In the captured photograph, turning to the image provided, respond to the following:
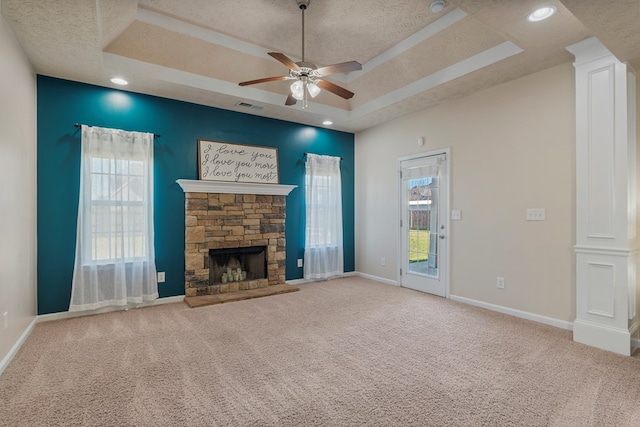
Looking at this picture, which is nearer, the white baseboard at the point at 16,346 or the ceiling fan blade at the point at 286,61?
the white baseboard at the point at 16,346

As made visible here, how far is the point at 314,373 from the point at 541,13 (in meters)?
3.36

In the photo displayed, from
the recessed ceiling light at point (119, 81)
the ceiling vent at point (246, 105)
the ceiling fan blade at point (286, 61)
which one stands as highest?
the recessed ceiling light at point (119, 81)

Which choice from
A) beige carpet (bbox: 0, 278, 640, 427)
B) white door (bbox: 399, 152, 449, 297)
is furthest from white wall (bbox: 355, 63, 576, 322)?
beige carpet (bbox: 0, 278, 640, 427)

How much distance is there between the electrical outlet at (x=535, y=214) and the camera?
3.53 m

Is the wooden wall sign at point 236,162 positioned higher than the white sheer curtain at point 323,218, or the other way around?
the wooden wall sign at point 236,162

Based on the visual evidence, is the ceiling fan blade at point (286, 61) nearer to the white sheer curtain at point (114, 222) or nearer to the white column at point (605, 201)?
the white sheer curtain at point (114, 222)

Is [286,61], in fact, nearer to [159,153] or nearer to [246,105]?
[246,105]

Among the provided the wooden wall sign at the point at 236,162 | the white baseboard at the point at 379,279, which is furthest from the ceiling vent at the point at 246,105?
the white baseboard at the point at 379,279

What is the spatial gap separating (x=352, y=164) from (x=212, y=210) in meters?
2.87

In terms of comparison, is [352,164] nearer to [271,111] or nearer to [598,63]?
[271,111]

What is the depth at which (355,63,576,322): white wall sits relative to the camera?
3.37 meters

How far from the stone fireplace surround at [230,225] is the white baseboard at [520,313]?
9.22ft

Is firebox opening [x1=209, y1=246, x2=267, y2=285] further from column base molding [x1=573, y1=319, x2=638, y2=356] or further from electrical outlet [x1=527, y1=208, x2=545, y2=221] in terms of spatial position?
column base molding [x1=573, y1=319, x2=638, y2=356]

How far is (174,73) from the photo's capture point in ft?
12.8
